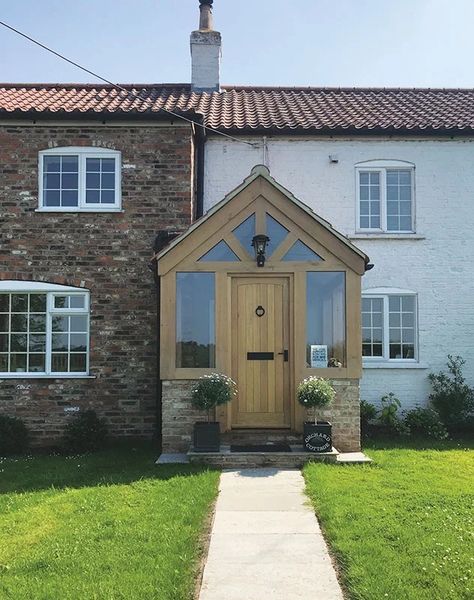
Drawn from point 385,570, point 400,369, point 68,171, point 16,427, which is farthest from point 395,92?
point 385,570

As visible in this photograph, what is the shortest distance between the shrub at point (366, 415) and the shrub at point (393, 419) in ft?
0.67

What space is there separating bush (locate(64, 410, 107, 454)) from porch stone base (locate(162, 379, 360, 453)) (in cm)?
188

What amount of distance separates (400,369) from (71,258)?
7170 mm

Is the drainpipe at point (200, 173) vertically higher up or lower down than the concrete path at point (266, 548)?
higher up

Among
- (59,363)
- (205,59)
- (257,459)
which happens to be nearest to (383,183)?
(205,59)

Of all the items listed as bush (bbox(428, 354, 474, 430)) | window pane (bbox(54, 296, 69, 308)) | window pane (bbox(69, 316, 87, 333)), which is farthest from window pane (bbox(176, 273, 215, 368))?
bush (bbox(428, 354, 474, 430))

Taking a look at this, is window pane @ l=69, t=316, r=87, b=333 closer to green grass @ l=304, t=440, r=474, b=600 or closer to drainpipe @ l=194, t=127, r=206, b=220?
drainpipe @ l=194, t=127, r=206, b=220

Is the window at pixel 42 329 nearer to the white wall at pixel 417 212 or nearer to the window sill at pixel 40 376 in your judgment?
the window sill at pixel 40 376

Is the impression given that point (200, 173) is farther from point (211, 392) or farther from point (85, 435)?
point (85, 435)

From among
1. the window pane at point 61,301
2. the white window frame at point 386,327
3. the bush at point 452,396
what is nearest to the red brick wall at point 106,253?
the window pane at point 61,301

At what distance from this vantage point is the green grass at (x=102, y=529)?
4.70 meters

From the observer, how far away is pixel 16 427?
436 inches

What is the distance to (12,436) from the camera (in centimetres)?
1092

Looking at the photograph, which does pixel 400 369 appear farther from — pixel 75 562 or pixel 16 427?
pixel 75 562
